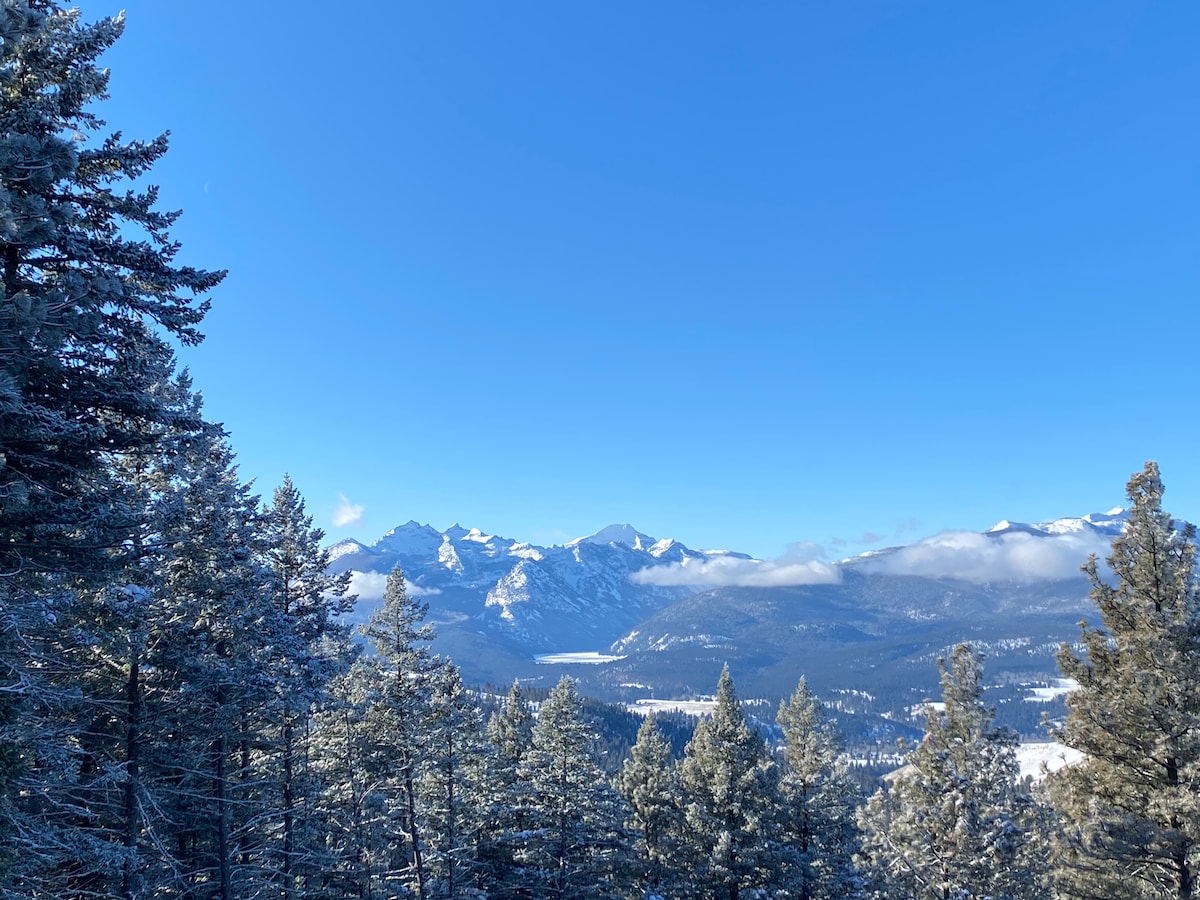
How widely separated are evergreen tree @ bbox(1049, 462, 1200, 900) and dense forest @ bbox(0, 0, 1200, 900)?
0.20 feet

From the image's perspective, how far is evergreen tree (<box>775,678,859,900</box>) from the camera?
1198 inches

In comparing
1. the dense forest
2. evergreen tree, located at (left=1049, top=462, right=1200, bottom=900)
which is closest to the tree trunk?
the dense forest

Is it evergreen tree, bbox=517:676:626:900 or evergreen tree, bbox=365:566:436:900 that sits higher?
evergreen tree, bbox=365:566:436:900

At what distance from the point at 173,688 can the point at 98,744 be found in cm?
246

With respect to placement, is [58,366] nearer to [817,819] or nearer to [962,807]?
[962,807]

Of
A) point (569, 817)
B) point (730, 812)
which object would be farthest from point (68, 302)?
point (569, 817)

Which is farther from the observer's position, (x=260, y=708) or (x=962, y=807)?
(x=962, y=807)

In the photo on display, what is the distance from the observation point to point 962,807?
19.7 m

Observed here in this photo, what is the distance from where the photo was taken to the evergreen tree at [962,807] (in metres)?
19.1

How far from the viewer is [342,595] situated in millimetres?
25984

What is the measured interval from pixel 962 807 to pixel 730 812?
41.9ft

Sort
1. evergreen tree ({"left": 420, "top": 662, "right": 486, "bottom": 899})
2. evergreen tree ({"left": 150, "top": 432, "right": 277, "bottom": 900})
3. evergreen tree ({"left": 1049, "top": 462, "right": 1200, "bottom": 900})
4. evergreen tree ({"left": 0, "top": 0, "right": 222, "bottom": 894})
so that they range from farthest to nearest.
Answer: evergreen tree ({"left": 420, "top": 662, "right": 486, "bottom": 899}), evergreen tree ({"left": 150, "top": 432, "right": 277, "bottom": 900}), evergreen tree ({"left": 1049, "top": 462, "right": 1200, "bottom": 900}), evergreen tree ({"left": 0, "top": 0, "right": 222, "bottom": 894})

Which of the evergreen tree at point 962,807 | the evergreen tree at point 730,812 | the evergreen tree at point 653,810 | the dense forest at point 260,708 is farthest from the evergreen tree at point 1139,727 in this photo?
the evergreen tree at point 653,810

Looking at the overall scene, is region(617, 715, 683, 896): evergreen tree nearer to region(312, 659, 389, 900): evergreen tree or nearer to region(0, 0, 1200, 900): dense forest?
region(0, 0, 1200, 900): dense forest
